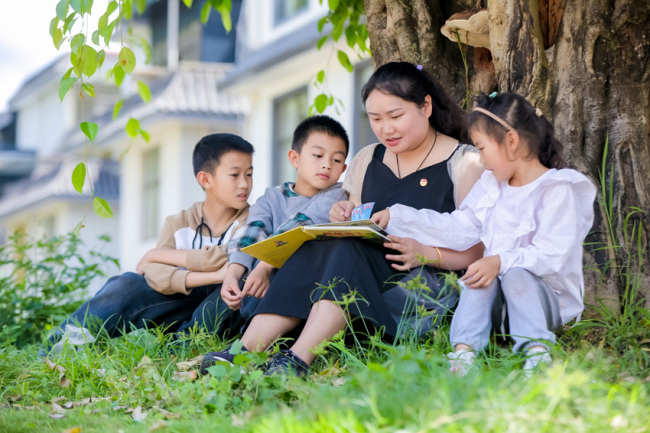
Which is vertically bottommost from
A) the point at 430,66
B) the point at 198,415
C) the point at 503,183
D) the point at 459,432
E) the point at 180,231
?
the point at 198,415

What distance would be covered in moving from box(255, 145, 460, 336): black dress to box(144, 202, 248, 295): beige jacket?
90cm

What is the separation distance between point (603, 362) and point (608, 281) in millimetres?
1310

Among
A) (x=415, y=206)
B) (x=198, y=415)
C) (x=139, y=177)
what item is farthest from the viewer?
(x=139, y=177)

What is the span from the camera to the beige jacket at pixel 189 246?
462cm

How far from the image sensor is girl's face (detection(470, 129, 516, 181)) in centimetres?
354

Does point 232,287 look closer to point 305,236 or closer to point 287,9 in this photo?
point 305,236

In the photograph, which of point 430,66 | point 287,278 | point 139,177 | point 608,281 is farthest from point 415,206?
point 139,177

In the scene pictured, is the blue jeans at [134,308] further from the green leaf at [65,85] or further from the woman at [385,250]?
the green leaf at [65,85]

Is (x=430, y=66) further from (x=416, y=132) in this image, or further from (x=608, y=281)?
(x=608, y=281)

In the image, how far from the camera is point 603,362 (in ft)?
9.19

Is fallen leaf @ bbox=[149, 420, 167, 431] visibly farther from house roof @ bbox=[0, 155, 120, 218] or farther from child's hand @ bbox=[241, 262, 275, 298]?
house roof @ bbox=[0, 155, 120, 218]

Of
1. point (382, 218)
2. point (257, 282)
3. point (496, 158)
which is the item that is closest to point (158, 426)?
point (257, 282)

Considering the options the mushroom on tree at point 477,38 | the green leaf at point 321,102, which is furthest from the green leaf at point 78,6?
the green leaf at point 321,102

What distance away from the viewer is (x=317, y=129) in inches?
175
